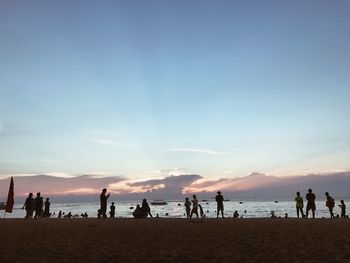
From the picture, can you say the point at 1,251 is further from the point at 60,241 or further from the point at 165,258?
the point at 165,258

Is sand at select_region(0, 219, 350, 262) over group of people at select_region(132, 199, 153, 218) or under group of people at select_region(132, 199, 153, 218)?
under

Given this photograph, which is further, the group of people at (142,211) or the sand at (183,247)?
the group of people at (142,211)

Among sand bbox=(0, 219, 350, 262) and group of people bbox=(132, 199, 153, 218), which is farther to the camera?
group of people bbox=(132, 199, 153, 218)

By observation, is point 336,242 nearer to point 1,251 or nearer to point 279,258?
point 279,258

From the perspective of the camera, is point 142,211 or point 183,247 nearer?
point 183,247

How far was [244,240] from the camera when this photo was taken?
537 inches

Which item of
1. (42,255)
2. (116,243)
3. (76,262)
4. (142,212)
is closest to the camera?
(76,262)

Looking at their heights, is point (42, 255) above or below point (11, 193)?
below

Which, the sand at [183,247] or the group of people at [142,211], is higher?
the group of people at [142,211]

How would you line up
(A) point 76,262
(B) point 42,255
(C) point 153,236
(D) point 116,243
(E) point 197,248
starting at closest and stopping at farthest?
(A) point 76,262
(B) point 42,255
(E) point 197,248
(D) point 116,243
(C) point 153,236

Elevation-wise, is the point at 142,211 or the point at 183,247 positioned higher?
the point at 142,211

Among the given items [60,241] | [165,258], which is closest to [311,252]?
[165,258]

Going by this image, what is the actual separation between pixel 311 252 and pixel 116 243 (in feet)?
21.4

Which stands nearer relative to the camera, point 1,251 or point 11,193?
point 1,251
